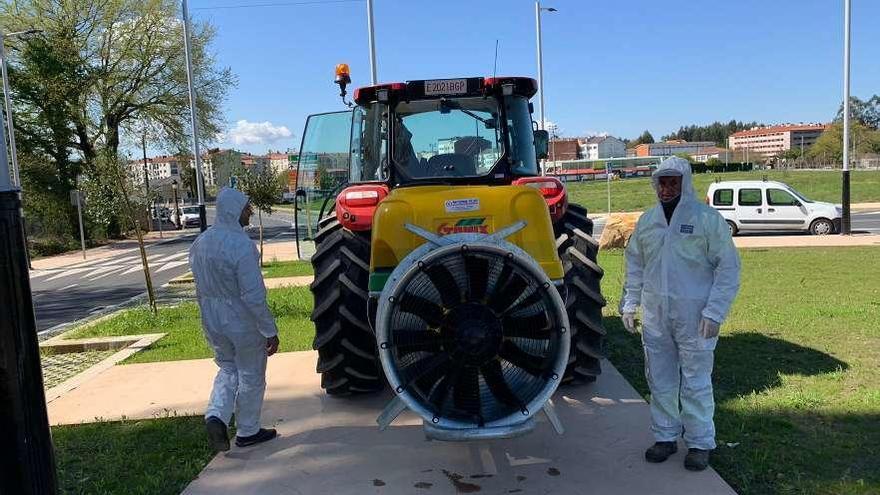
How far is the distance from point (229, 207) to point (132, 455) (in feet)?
6.12

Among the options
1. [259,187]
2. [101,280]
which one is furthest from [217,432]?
[101,280]

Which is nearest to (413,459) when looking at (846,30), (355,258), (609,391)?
(355,258)

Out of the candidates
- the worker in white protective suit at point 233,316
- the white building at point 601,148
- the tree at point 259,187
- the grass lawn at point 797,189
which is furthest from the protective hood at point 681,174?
the white building at point 601,148

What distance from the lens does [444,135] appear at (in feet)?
17.6

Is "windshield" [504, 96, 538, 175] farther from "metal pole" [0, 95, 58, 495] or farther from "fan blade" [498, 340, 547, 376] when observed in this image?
"metal pole" [0, 95, 58, 495]

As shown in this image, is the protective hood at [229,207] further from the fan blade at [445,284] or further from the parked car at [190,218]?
the parked car at [190,218]

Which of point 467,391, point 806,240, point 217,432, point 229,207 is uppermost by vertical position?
point 229,207

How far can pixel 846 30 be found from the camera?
18.0m

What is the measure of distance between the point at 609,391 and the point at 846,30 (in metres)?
17.6

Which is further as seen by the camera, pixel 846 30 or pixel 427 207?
pixel 846 30

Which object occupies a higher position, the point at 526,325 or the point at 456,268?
the point at 456,268

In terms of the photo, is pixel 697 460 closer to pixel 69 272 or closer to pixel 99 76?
pixel 69 272

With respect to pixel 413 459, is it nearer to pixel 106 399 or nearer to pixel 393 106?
pixel 393 106

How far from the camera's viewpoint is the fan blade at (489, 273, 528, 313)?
11.6 ft
